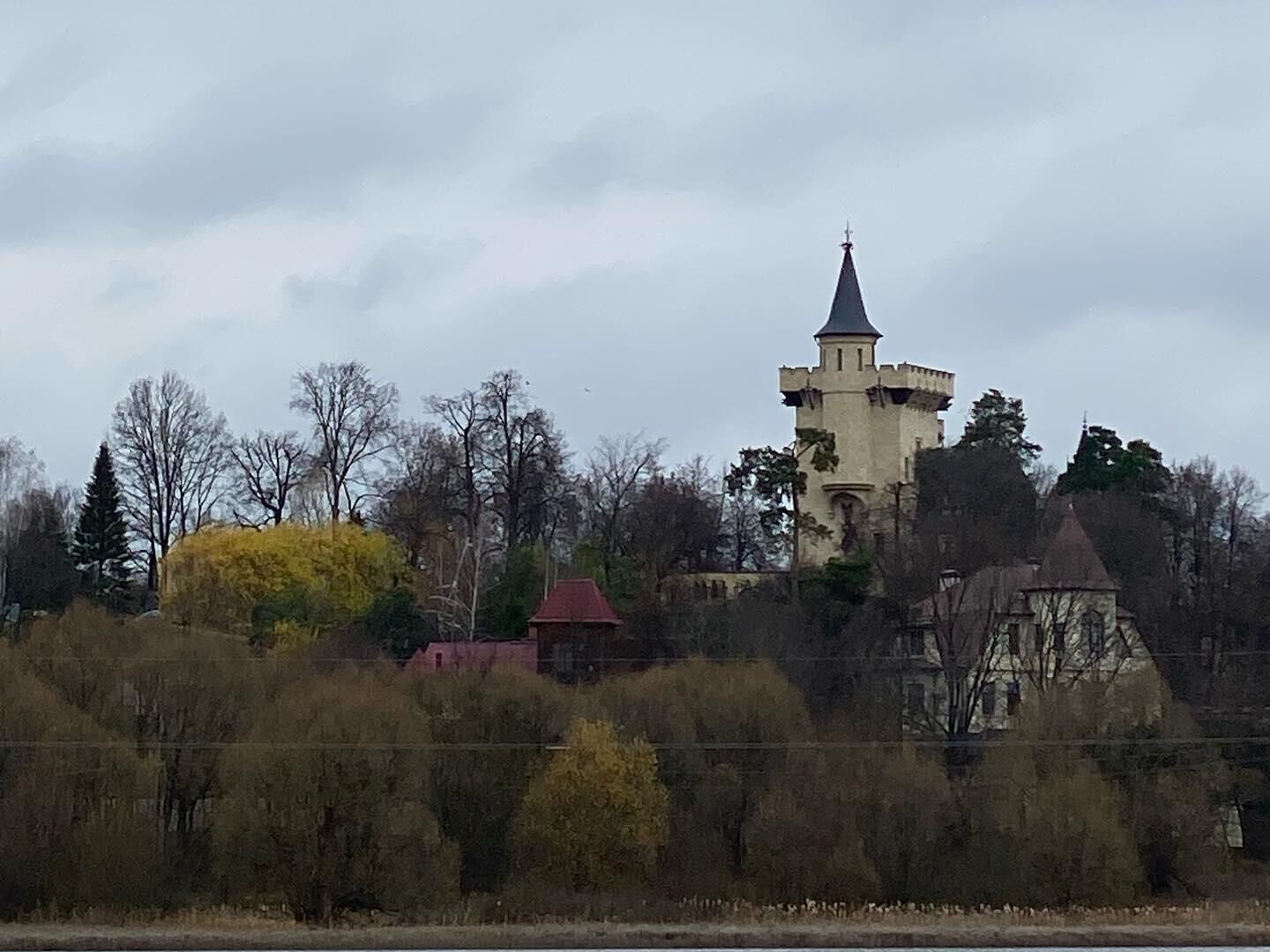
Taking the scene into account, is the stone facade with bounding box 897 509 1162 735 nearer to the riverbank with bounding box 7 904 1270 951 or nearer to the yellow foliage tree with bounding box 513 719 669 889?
the yellow foliage tree with bounding box 513 719 669 889

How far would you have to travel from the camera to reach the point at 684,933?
46.4 meters

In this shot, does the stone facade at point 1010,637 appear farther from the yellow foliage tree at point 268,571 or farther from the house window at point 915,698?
the yellow foliage tree at point 268,571

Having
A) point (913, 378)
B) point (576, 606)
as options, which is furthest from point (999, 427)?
point (576, 606)

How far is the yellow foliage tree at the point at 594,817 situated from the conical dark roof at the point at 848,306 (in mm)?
49657

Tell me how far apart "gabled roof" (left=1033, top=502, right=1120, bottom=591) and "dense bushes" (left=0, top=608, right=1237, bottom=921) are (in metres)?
16.3

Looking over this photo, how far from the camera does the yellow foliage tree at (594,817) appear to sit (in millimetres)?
53812

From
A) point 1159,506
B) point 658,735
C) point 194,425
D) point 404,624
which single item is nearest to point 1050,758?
point 658,735

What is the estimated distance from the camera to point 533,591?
8356 centimetres

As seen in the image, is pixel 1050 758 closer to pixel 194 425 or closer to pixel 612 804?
pixel 612 804

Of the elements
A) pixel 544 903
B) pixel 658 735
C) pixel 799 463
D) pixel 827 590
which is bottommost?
pixel 544 903

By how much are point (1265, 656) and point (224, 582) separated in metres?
34.2

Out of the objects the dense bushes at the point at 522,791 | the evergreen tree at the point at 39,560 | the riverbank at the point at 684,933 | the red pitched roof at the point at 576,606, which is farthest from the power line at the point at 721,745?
the evergreen tree at the point at 39,560

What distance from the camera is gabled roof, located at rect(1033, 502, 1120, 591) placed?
77.5 metres

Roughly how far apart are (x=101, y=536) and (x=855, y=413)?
99.6 feet
